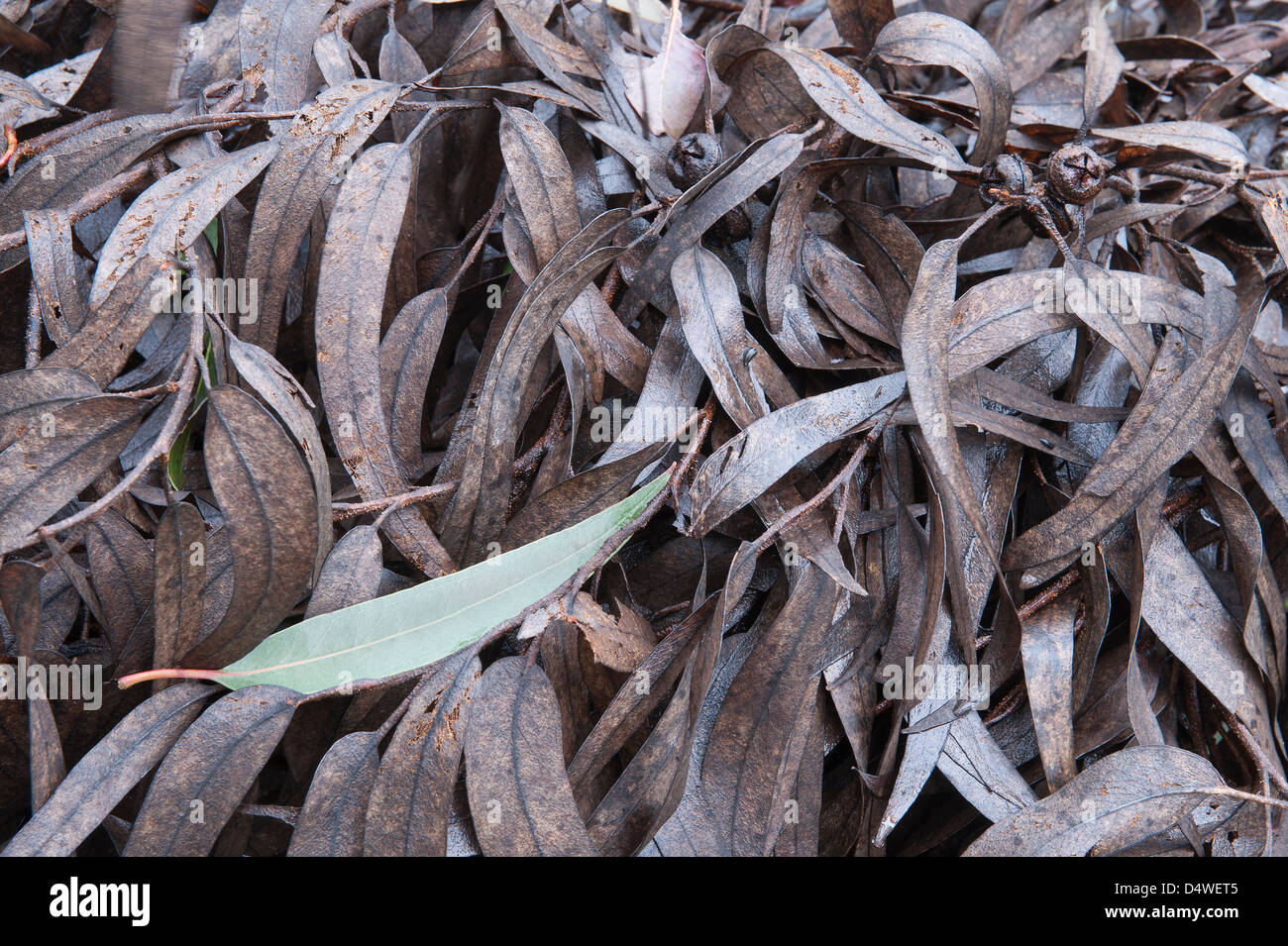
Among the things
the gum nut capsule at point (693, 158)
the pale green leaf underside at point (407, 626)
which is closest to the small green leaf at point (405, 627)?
the pale green leaf underside at point (407, 626)

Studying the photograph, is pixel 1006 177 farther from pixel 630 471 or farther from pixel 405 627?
pixel 405 627

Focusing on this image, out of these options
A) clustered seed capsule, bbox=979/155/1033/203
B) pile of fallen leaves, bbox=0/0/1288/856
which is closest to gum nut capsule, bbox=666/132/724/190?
pile of fallen leaves, bbox=0/0/1288/856

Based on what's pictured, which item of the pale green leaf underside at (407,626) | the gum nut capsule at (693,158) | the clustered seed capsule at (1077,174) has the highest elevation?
the gum nut capsule at (693,158)

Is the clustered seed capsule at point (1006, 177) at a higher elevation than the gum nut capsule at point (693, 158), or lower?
lower

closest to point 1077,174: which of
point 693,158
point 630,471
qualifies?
point 693,158

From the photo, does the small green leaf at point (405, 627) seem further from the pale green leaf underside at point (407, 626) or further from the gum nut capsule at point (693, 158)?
the gum nut capsule at point (693, 158)

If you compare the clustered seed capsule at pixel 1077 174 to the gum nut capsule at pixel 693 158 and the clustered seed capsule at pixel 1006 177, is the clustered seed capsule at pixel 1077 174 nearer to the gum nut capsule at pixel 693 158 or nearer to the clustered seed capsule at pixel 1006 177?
the clustered seed capsule at pixel 1006 177

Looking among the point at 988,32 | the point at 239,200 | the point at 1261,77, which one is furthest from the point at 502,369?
the point at 1261,77

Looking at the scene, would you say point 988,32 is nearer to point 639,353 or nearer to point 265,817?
point 639,353
